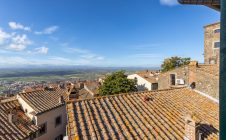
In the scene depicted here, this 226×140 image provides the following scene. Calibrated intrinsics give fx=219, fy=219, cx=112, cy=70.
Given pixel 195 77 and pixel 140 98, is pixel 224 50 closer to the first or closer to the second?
pixel 140 98

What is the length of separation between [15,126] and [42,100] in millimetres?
8082

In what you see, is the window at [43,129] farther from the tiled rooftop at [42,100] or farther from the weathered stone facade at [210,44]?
the weathered stone facade at [210,44]

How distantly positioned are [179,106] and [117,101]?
3.84m

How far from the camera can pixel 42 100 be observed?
28688 mm

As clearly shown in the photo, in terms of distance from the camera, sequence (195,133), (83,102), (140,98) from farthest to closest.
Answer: (140,98) → (83,102) → (195,133)

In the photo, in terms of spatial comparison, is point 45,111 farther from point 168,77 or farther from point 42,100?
point 168,77

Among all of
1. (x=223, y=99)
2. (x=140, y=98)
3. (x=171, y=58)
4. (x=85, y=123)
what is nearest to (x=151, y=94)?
(x=140, y=98)

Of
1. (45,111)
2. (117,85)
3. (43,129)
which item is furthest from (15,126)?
(117,85)

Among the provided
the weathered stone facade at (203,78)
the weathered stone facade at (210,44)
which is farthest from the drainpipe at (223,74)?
the weathered stone facade at (210,44)

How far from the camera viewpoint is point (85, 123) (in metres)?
9.39

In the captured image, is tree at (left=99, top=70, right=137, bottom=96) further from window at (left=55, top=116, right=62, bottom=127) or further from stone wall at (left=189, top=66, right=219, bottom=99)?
stone wall at (left=189, top=66, right=219, bottom=99)

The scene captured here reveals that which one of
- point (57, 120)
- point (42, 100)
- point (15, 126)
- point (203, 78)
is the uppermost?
point (203, 78)

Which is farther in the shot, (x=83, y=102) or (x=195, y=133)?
(x=83, y=102)

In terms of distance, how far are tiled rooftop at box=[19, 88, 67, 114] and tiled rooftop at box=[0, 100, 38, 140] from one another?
1.44 meters
